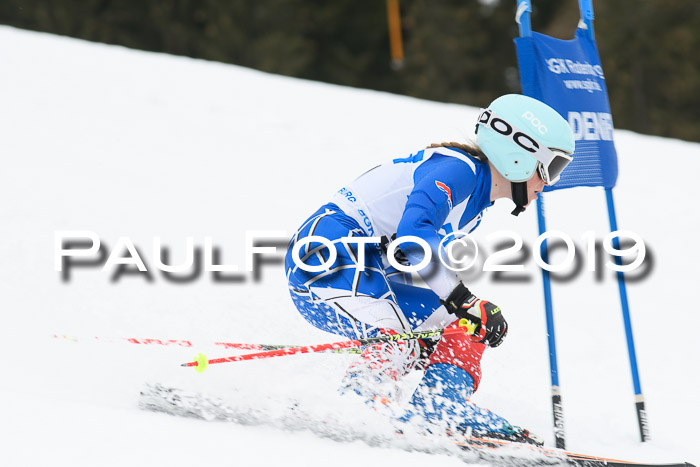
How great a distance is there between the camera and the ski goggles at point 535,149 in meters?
3.62

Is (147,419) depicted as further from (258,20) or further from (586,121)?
(258,20)

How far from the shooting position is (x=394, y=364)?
3.74 meters

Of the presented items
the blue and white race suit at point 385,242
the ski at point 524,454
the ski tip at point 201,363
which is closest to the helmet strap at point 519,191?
the blue and white race suit at point 385,242

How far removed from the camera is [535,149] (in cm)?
362

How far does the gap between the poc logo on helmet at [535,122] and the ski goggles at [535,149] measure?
6cm

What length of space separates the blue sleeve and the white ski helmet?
0.20m

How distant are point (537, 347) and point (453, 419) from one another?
2677 millimetres

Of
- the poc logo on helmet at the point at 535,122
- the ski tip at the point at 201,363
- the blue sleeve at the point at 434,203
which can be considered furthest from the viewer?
the poc logo on helmet at the point at 535,122

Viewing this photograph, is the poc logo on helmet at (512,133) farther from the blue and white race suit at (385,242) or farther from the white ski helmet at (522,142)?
the blue and white race suit at (385,242)

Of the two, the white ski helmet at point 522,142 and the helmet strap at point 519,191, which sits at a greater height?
the white ski helmet at point 522,142

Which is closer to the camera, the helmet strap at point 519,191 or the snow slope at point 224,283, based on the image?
the snow slope at point 224,283

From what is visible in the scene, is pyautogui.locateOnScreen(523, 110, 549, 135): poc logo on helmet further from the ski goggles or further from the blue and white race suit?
the blue and white race suit

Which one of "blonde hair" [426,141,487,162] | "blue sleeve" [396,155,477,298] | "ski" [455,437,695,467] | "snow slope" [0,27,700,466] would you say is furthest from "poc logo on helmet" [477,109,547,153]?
"snow slope" [0,27,700,466]

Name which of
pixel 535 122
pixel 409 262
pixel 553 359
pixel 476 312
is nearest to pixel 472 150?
pixel 535 122
